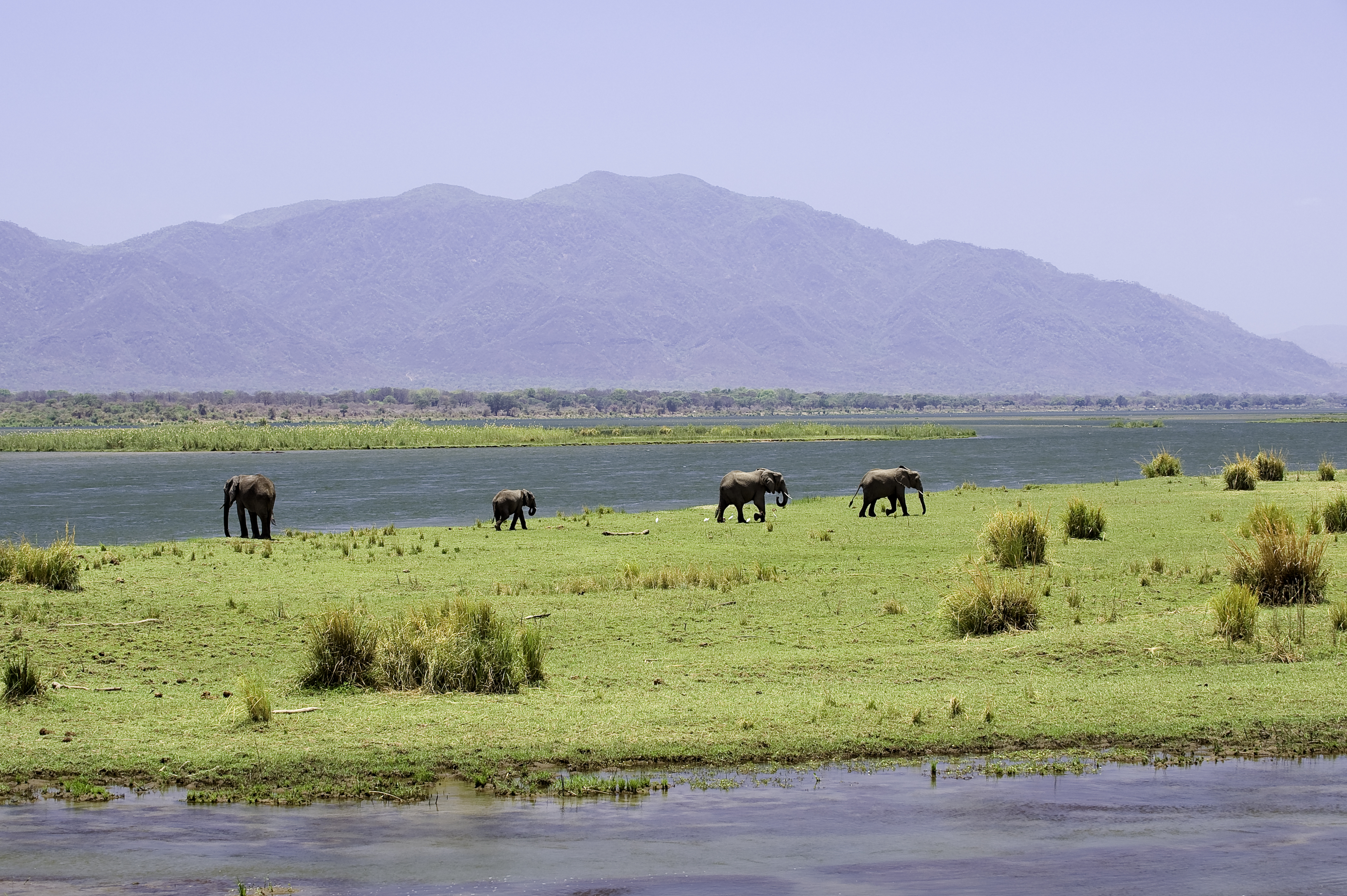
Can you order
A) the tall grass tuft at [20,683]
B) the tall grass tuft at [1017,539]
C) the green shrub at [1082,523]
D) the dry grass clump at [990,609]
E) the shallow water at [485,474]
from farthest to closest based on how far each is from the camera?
the shallow water at [485,474], the green shrub at [1082,523], the tall grass tuft at [1017,539], the dry grass clump at [990,609], the tall grass tuft at [20,683]

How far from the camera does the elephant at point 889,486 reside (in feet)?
109

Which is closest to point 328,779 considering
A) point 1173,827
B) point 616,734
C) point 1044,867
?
point 616,734

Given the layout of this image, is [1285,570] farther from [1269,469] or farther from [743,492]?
[1269,469]

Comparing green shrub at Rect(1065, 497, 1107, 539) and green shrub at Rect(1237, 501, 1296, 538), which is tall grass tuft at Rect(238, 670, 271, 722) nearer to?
green shrub at Rect(1237, 501, 1296, 538)

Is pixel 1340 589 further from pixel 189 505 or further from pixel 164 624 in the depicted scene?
pixel 189 505

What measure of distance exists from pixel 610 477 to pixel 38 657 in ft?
168

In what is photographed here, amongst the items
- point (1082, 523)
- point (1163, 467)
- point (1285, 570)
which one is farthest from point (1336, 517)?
point (1163, 467)

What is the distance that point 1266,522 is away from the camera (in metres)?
18.6

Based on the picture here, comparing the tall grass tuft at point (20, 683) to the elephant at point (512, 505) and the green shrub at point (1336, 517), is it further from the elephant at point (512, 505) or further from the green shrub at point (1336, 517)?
the green shrub at point (1336, 517)

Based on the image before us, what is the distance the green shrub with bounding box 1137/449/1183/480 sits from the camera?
47188mm

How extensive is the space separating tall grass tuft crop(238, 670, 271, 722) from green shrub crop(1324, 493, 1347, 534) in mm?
21287

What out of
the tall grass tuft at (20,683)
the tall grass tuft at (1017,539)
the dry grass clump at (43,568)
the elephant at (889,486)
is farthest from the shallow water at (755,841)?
the elephant at (889,486)

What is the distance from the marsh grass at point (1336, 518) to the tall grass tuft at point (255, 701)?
21.2m

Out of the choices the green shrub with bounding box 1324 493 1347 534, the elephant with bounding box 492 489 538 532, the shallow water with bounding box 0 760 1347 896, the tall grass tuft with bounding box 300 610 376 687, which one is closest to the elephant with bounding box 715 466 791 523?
the elephant with bounding box 492 489 538 532
